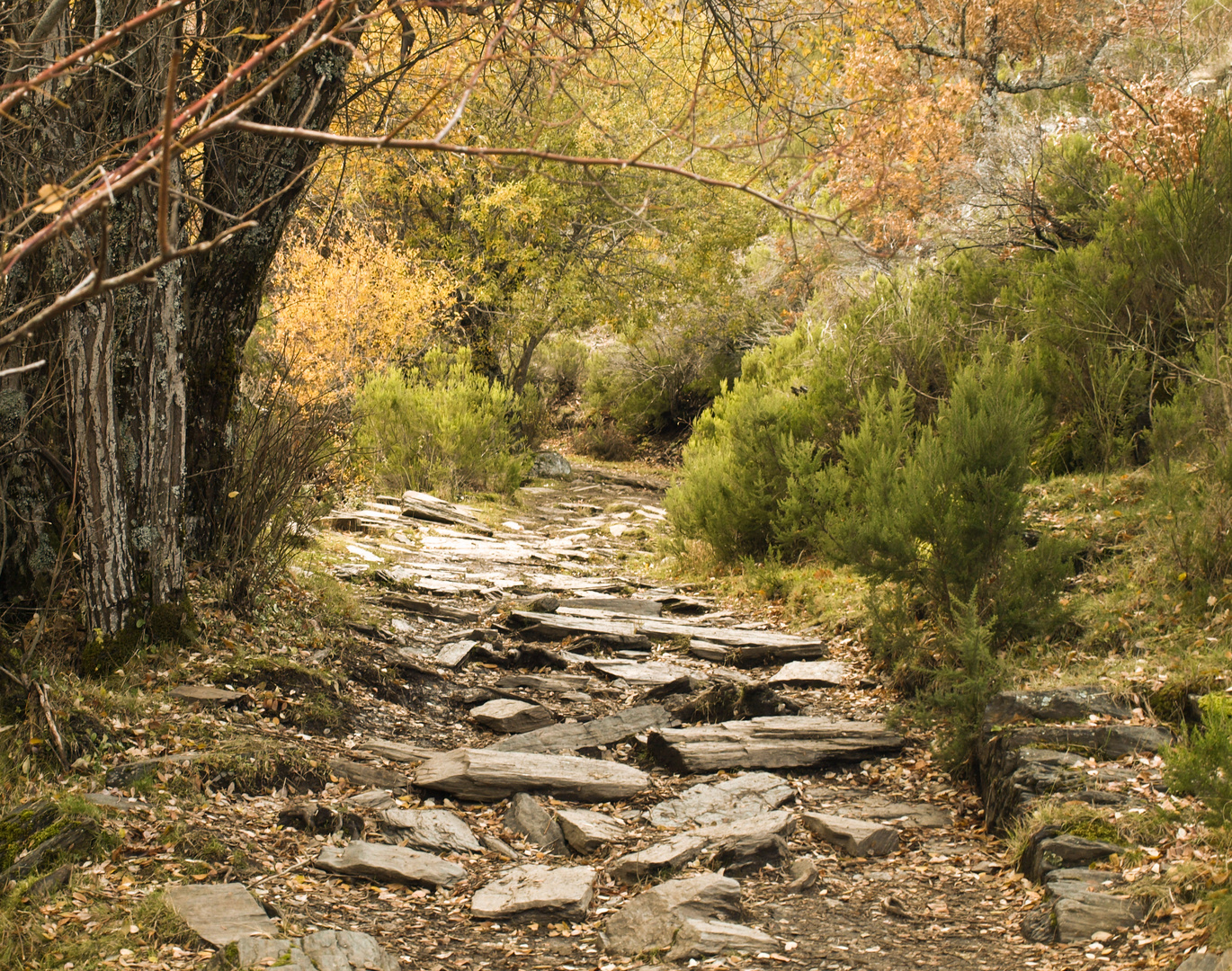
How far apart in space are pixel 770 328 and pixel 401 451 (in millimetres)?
8775

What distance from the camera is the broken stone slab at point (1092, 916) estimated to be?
9.35 ft

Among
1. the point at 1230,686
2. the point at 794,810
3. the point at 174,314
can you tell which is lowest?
the point at 794,810

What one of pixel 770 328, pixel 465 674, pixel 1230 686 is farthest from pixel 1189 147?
pixel 770 328

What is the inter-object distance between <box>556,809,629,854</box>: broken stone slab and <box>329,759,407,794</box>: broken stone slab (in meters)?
0.71

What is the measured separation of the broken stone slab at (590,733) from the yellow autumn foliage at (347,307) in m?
7.50

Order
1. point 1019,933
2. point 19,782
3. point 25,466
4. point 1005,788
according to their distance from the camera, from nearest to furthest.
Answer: point 1019,933
point 19,782
point 1005,788
point 25,466

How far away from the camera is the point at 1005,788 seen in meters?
3.73

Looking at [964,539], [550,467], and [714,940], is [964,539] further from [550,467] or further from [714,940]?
[550,467]

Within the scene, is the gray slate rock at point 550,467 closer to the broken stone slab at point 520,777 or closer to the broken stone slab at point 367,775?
the broken stone slab at point 520,777

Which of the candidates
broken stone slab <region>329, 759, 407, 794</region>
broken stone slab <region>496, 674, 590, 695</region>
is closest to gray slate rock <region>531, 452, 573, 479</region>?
broken stone slab <region>496, 674, 590, 695</region>

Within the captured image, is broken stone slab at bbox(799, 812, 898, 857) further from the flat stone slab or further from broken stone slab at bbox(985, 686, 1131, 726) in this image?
the flat stone slab

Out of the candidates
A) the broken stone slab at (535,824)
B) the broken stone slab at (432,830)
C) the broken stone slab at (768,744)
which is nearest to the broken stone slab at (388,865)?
the broken stone slab at (432,830)

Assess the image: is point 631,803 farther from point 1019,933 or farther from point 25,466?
point 25,466

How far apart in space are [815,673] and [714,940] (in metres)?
2.99
